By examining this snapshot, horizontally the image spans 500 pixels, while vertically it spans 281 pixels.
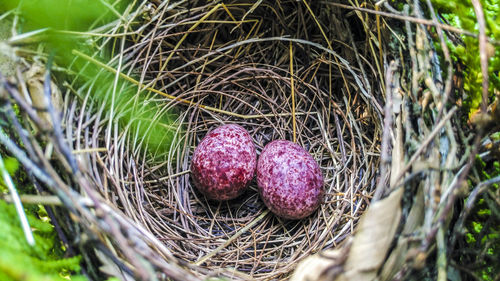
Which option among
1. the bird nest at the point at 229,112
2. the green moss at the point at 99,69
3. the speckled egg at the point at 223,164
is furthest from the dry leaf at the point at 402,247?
the green moss at the point at 99,69

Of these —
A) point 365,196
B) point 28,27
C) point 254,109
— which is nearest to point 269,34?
point 254,109

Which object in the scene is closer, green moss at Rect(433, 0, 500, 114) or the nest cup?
green moss at Rect(433, 0, 500, 114)

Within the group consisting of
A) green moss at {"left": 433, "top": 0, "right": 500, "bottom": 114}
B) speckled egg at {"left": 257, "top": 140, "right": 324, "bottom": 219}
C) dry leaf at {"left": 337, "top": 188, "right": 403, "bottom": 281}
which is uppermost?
green moss at {"left": 433, "top": 0, "right": 500, "bottom": 114}

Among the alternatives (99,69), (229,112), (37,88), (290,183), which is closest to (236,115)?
(229,112)

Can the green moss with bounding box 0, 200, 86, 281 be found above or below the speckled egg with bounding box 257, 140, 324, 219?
above

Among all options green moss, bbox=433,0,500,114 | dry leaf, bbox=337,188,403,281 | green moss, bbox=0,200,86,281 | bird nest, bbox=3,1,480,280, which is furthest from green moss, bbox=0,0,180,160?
green moss, bbox=433,0,500,114

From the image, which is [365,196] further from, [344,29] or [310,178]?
[344,29]

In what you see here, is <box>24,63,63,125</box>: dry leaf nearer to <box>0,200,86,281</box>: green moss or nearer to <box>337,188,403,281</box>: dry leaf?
<box>0,200,86,281</box>: green moss

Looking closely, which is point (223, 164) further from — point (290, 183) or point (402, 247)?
point (402, 247)
